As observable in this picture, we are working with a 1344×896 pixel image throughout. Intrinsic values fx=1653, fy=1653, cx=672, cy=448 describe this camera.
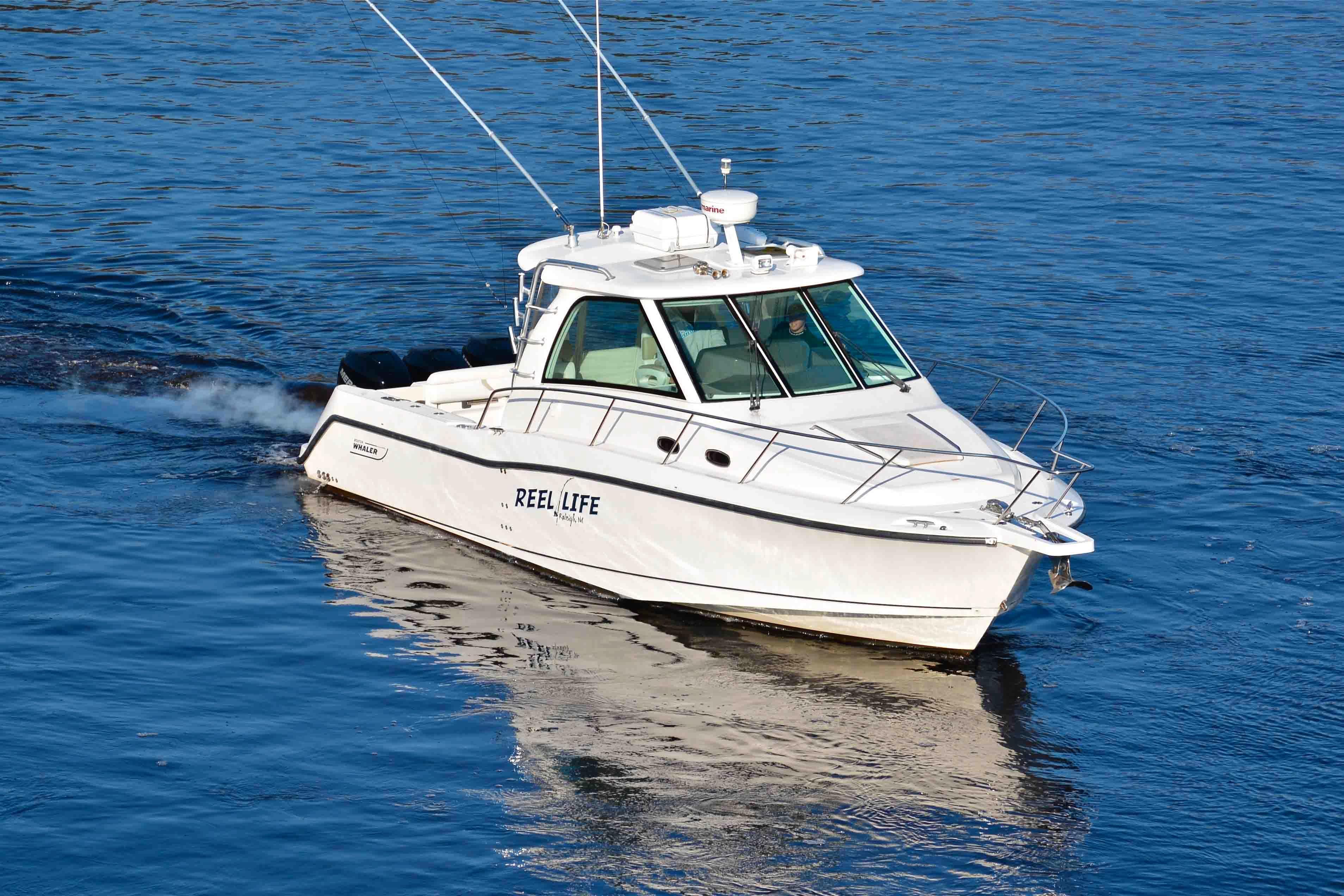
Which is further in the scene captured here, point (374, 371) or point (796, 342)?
point (374, 371)

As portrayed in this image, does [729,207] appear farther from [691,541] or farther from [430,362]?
[430,362]

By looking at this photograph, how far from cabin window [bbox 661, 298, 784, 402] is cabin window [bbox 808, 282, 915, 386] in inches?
27.4

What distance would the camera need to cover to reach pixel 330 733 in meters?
10.4

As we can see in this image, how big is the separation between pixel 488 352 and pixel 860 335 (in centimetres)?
383

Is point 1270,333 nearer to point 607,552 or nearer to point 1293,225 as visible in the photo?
point 1293,225

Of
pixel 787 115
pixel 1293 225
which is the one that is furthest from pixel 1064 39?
pixel 1293 225

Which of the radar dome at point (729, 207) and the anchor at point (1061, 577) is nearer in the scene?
the anchor at point (1061, 577)

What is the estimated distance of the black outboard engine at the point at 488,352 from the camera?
48.4 ft

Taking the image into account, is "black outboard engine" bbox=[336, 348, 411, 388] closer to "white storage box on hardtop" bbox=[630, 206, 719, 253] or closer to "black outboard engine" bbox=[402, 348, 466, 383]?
"black outboard engine" bbox=[402, 348, 466, 383]

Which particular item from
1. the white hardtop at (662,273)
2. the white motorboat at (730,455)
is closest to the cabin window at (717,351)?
the white motorboat at (730,455)

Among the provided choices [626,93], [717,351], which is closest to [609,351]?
[717,351]

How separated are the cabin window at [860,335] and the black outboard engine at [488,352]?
10.9ft

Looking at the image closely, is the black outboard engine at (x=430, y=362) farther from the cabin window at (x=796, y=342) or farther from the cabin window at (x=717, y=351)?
the cabin window at (x=796, y=342)

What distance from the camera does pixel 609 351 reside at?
41.1ft
